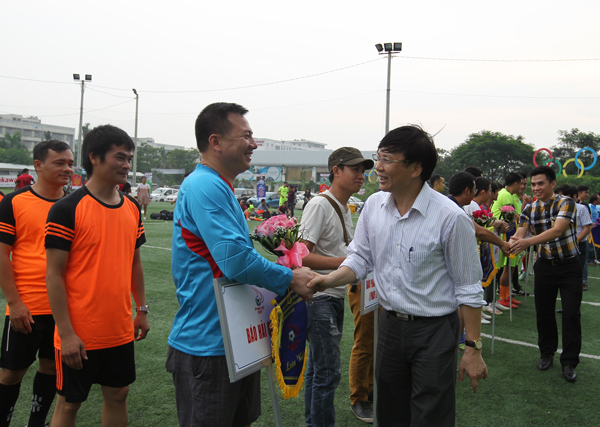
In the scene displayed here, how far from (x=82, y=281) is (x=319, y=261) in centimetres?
150

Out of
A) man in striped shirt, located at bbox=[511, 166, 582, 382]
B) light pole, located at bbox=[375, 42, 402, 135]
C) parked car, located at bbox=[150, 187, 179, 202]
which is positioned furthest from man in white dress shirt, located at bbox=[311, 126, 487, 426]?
parked car, located at bbox=[150, 187, 179, 202]

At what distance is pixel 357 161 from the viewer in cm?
361

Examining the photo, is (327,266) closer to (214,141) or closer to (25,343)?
(214,141)

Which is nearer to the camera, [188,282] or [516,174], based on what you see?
[188,282]

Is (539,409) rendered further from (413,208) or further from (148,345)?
(148,345)

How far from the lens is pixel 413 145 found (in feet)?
8.14

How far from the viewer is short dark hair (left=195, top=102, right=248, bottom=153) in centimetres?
237

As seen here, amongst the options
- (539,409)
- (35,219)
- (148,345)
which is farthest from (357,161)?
(148,345)

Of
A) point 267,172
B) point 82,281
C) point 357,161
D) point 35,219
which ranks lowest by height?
point 82,281

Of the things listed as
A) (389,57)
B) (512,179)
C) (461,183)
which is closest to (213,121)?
(461,183)

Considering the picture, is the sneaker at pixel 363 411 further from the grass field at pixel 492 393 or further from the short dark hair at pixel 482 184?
the short dark hair at pixel 482 184

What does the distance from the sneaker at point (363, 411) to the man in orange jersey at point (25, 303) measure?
2313 mm

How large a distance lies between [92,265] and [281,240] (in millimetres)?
1071

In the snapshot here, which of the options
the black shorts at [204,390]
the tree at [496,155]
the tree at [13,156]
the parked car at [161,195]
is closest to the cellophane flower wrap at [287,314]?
the black shorts at [204,390]
